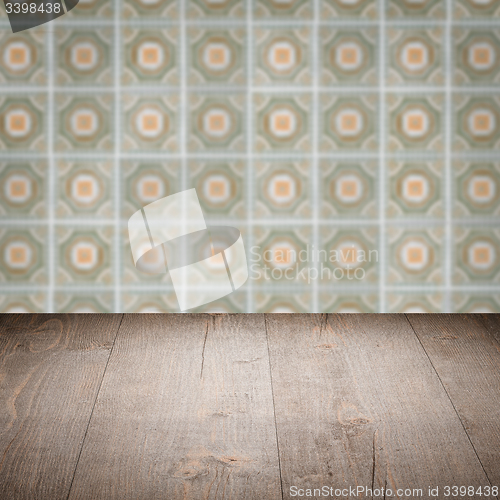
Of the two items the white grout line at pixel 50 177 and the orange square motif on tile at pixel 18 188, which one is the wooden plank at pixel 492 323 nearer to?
the white grout line at pixel 50 177

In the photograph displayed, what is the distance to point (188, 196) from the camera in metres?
1.76

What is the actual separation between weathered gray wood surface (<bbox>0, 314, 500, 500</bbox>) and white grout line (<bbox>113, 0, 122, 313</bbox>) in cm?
9

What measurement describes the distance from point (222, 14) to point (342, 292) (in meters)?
0.75

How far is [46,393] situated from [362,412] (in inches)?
23.6

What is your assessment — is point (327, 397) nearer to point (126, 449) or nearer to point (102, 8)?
point (126, 449)

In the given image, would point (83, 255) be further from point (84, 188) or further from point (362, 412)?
point (362, 412)

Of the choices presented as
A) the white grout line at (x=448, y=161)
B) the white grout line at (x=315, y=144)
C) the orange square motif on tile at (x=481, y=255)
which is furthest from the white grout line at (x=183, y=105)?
the orange square motif on tile at (x=481, y=255)

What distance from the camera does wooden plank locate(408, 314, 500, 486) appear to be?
118 cm

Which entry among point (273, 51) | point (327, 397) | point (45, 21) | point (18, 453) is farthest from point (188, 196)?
point (18, 453)

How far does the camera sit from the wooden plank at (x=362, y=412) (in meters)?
1.08

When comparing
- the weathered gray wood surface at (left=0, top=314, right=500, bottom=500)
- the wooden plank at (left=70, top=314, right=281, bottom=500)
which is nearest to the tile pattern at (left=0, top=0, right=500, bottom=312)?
the weathered gray wood surface at (left=0, top=314, right=500, bottom=500)

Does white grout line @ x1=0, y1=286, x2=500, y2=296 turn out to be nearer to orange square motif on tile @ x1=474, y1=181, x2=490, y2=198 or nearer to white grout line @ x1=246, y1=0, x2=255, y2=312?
white grout line @ x1=246, y1=0, x2=255, y2=312

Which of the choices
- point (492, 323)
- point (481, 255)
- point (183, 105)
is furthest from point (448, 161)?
point (183, 105)

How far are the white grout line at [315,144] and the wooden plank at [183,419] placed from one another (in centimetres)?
25
